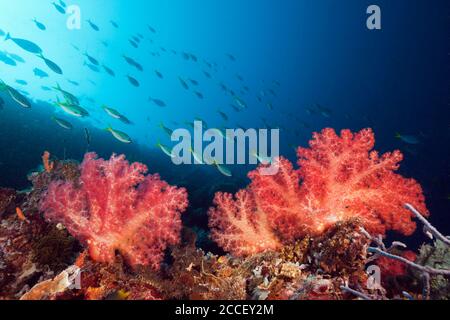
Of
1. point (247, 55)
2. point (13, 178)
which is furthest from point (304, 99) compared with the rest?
point (13, 178)

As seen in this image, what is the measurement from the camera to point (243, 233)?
4.01m

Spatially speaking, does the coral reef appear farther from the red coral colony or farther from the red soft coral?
the red soft coral

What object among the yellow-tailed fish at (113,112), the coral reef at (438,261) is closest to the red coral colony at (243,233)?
the coral reef at (438,261)

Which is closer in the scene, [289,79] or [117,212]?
[117,212]

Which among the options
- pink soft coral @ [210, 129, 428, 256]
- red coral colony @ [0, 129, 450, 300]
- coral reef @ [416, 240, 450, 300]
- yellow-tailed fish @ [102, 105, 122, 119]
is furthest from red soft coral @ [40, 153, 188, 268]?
yellow-tailed fish @ [102, 105, 122, 119]

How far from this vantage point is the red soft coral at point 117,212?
11.2ft

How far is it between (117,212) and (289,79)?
3733 inches

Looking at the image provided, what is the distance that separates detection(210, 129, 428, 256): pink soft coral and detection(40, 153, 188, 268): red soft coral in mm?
917

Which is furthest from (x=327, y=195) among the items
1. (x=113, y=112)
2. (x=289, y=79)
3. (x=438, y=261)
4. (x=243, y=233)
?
(x=289, y=79)

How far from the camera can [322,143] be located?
3.88 meters

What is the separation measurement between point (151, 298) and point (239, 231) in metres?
1.66

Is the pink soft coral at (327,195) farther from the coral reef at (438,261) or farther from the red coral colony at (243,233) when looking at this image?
the coral reef at (438,261)

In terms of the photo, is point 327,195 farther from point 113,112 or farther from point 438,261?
point 113,112

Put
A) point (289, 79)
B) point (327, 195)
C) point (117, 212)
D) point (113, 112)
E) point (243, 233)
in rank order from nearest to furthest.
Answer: point (117, 212) < point (327, 195) < point (243, 233) < point (113, 112) < point (289, 79)
